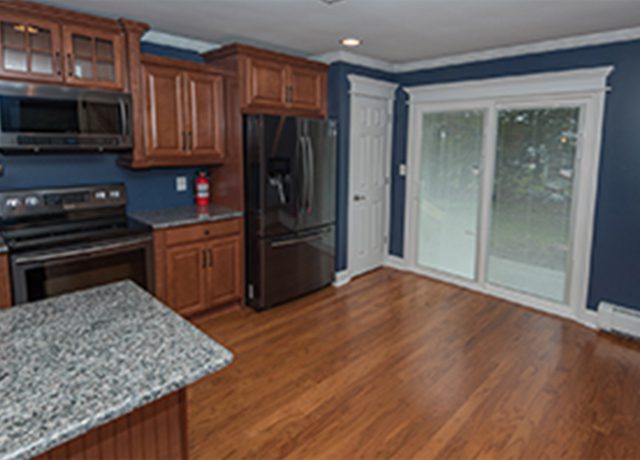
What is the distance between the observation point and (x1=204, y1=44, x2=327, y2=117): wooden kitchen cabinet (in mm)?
3510

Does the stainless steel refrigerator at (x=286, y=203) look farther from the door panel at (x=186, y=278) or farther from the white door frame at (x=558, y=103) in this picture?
the white door frame at (x=558, y=103)

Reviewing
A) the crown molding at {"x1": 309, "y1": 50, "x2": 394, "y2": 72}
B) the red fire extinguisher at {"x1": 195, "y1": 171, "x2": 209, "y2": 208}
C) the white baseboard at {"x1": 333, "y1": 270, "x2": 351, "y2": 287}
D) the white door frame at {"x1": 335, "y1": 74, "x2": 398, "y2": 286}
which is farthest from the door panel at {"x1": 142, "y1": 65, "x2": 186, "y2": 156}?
the white baseboard at {"x1": 333, "y1": 270, "x2": 351, "y2": 287}

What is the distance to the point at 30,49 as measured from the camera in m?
2.64

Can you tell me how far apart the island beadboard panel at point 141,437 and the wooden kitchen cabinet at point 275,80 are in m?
2.79

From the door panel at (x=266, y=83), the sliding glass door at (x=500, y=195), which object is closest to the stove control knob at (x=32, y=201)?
the door panel at (x=266, y=83)

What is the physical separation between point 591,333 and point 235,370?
2834 mm

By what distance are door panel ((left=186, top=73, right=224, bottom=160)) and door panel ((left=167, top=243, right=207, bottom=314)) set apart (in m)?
0.83

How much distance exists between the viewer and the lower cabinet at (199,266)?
3254 mm

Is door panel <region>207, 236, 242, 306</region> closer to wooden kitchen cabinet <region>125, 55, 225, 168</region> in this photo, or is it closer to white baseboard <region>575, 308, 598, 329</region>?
wooden kitchen cabinet <region>125, 55, 225, 168</region>

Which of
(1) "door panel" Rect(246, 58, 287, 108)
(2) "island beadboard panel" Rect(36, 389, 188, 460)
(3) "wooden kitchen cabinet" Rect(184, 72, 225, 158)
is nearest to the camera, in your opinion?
(2) "island beadboard panel" Rect(36, 389, 188, 460)

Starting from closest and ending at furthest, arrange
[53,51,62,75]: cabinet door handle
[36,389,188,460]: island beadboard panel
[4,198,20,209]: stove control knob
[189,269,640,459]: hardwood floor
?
[36,389,188,460]: island beadboard panel, [189,269,640,459]: hardwood floor, [53,51,62,75]: cabinet door handle, [4,198,20,209]: stove control knob

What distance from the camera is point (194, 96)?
135 inches

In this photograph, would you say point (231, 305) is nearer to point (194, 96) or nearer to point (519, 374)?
point (194, 96)

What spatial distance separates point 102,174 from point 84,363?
103 inches
